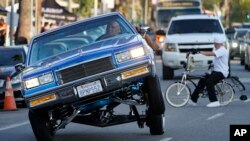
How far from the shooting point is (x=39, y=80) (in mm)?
12586

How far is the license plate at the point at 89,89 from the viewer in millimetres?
12328

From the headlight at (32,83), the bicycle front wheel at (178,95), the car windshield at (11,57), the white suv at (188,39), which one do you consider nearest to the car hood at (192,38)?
the white suv at (188,39)

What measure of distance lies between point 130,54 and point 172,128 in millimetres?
2887

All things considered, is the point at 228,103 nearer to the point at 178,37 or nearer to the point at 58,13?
the point at 178,37

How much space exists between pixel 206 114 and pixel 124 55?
5.45 metres

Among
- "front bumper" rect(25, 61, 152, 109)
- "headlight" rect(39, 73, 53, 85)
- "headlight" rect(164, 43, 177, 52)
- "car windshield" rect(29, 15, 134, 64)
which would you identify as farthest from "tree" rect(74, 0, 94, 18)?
"front bumper" rect(25, 61, 152, 109)

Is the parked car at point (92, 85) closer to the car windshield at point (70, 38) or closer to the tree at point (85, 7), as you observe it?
the car windshield at point (70, 38)

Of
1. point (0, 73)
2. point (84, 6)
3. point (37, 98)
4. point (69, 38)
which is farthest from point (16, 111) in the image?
point (84, 6)

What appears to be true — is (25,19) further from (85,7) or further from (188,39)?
(85,7)

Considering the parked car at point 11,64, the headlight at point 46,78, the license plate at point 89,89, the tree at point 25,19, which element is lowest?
the tree at point 25,19

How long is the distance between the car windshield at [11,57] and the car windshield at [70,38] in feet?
26.9

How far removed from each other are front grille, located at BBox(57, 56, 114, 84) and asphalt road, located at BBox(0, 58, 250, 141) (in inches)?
67.1

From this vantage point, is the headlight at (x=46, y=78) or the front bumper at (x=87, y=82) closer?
the front bumper at (x=87, y=82)

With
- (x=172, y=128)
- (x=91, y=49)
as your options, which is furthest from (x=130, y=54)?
(x=172, y=128)
